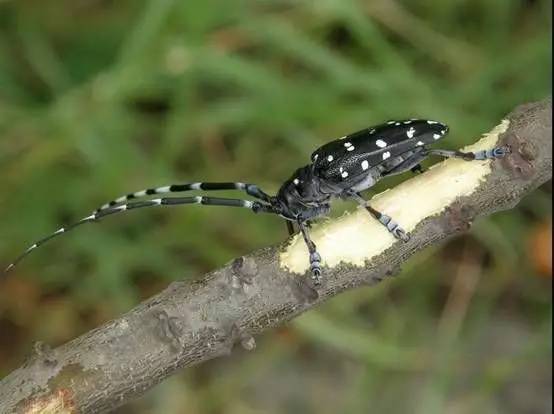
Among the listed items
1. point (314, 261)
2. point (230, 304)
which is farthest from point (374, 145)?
point (230, 304)

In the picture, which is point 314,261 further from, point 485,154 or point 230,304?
point 485,154

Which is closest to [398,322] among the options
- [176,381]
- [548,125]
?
[176,381]

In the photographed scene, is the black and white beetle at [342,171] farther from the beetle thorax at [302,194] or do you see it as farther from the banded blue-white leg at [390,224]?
the banded blue-white leg at [390,224]

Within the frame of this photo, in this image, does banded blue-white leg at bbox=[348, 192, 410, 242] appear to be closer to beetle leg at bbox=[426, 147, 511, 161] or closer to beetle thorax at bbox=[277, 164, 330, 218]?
beetle leg at bbox=[426, 147, 511, 161]

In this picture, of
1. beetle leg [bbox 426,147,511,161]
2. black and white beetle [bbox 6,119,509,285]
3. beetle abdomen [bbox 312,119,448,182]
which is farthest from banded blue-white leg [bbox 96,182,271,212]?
beetle leg [bbox 426,147,511,161]

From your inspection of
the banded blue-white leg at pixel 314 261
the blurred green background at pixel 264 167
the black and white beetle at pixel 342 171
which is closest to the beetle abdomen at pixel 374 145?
the black and white beetle at pixel 342 171

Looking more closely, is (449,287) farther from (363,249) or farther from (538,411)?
(363,249)
